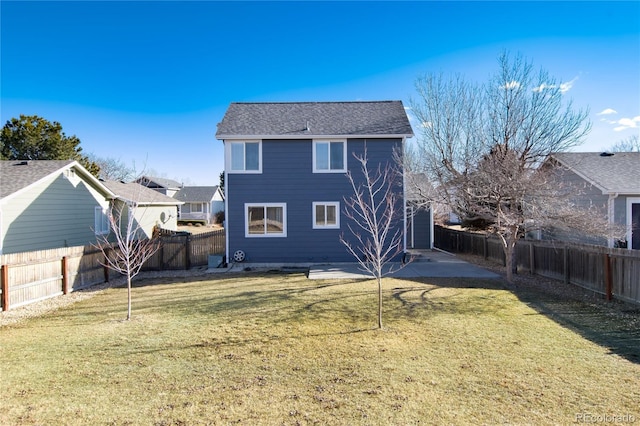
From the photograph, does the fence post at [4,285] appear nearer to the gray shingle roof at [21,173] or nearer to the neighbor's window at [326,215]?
the gray shingle roof at [21,173]

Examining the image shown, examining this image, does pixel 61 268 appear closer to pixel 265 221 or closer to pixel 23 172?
pixel 23 172

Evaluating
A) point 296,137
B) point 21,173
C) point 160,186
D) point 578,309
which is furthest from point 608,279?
point 160,186

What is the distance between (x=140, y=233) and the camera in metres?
20.4

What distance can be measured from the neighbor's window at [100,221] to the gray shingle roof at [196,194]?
24675mm

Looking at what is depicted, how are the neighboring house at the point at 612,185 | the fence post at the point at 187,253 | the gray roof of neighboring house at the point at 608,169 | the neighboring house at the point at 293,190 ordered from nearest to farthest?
1. the neighboring house at the point at 612,185
2. the gray roof of neighboring house at the point at 608,169
3. the fence post at the point at 187,253
4. the neighboring house at the point at 293,190

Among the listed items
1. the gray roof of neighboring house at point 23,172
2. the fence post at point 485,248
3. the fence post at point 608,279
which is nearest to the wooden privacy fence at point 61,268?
the gray roof of neighboring house at point 23,172

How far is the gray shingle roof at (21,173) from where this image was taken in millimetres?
12385

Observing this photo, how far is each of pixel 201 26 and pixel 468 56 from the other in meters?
11.3

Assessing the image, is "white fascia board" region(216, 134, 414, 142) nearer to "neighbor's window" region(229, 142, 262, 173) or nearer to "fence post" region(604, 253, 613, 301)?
"neighbor's window" region(229, 142, 262, 173)

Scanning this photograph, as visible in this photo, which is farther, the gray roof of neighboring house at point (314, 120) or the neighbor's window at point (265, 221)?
the neighbor's window at point (265, 221)

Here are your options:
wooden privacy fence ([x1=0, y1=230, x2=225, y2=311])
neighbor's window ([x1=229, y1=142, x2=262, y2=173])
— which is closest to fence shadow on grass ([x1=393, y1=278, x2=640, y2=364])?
neighbor's window ([x1=229, y1=142, x2=262, y2=173])

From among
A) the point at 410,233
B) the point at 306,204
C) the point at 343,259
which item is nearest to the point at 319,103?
the point at 306,204

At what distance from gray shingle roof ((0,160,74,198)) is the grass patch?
7.81m

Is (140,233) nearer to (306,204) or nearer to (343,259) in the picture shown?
(306,204)
